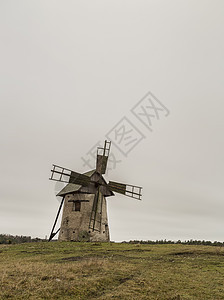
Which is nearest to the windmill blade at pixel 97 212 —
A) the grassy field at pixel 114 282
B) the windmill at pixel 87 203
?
the windmill at pixel 87 203

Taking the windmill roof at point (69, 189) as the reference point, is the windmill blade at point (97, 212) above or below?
below

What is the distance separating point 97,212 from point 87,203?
64.9 inches

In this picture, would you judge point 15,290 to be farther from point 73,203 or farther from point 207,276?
point 73,203

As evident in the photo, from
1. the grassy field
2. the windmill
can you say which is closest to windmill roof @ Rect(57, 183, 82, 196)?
the windmill

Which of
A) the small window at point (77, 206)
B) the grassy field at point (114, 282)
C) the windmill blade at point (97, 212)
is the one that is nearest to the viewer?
the grassy field at point (114, 282)

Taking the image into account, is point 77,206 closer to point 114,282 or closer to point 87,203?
point 87,203

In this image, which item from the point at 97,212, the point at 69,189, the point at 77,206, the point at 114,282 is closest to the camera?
the point at 114,282

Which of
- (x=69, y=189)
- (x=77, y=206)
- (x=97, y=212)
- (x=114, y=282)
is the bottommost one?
(x=114, y=282)

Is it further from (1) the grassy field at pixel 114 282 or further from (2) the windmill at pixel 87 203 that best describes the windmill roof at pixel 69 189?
(1) the grassy field at pixel 114 282

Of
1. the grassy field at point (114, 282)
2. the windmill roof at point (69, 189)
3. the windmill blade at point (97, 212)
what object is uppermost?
the windmill roof at point (69, 189)

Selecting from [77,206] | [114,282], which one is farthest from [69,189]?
[114,282]

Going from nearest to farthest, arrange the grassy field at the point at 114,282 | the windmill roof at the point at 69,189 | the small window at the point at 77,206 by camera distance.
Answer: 1. the grassy field at the point at 114,282
2. the small window at the point at 77,206
3. the windmill roof at the point at 69,189

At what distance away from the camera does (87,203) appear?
3394cm

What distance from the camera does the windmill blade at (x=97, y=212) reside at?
32791 mm
